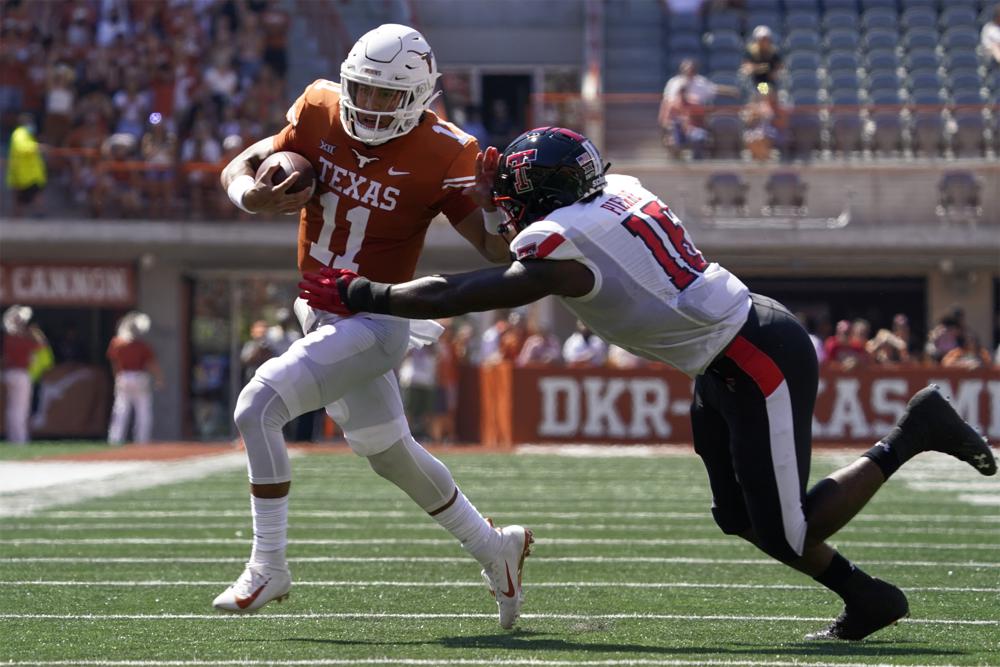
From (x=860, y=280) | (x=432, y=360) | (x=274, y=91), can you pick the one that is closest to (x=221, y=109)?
(x=274, y=91)

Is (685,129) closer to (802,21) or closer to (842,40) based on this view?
(842,40)

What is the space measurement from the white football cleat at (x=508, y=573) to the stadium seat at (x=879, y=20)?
18.2m

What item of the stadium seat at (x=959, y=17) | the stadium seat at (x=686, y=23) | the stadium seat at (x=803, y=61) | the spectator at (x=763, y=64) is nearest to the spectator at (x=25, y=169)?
the spectator at (x=763, y=64)

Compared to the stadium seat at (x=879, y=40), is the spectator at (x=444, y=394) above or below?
below

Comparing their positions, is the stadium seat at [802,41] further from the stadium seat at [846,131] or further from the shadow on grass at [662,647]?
the shadow on grass at [662,647]

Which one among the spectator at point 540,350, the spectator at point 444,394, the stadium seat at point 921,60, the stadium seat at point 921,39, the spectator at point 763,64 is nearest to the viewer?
the spectator at point 540,350

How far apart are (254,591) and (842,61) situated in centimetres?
1785

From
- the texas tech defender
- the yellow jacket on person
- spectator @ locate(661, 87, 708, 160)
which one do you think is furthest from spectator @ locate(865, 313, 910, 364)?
the texas tech defender

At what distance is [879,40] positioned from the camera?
2173 cm

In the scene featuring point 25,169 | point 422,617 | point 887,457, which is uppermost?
point 25,169

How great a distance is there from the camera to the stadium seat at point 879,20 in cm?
2209

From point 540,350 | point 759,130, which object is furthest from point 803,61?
point 540,350

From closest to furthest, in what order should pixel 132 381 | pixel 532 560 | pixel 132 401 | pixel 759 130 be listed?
pixel 532 560 < pixel 132 381 < pixel 132 401 < pixel 759 130

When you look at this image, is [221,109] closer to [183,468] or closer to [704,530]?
[183,468]
